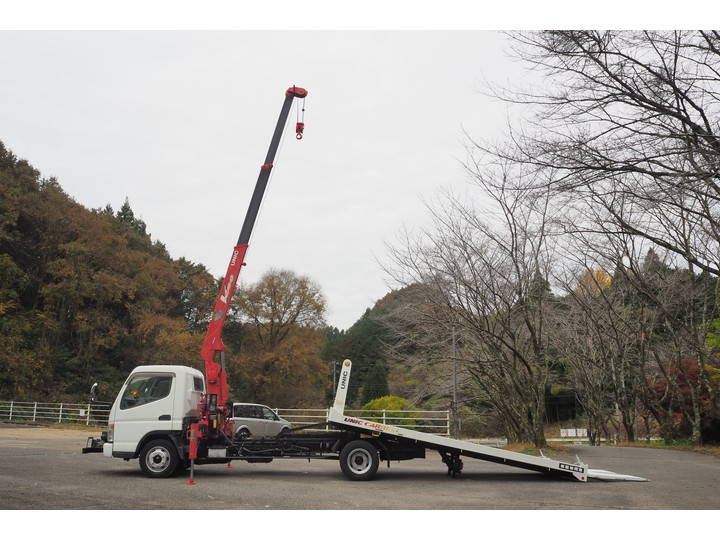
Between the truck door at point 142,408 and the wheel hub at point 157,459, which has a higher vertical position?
the truck door at point 142,408

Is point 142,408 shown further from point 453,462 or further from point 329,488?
point 453,462

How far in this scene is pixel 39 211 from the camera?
3984 cm

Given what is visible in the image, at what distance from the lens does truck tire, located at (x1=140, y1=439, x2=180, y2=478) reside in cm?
1115

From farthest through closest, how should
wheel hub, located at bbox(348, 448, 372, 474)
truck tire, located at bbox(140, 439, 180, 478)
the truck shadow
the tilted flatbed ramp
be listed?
1. the truck shadow
2. wheel hub, located at bbox(348, 448, 372, 474)
3. truck tire, located at bbox(140, 439, 180, 478)
4. the tilted flatbed ramp

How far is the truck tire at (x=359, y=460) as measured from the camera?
11.2m

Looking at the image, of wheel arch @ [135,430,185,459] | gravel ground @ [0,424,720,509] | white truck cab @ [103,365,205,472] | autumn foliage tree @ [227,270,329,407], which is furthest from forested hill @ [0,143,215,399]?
wheel arch @ [135,430,185,459]

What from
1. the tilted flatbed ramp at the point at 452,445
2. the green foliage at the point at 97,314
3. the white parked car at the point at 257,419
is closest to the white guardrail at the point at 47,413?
the green foliage at the point at 97,314

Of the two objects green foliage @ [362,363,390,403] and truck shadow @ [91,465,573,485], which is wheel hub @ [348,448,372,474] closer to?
truck shadow @ [91,465,573,485]

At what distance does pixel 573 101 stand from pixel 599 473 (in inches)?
279

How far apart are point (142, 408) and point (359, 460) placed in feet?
14.1

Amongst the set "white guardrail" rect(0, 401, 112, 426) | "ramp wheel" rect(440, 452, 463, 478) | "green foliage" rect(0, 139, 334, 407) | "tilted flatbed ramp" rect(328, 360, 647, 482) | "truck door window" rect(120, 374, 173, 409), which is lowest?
"white guardrail" rect(0, 401, 112, 426)

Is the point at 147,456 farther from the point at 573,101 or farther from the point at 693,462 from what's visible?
the point at 693,462

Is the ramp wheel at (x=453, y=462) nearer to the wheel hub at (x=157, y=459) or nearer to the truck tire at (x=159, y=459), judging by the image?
the truck tire at (x=159, y=459)

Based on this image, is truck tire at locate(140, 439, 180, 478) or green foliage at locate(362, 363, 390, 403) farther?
green foliage at locate(362, 363, 390, 403)
